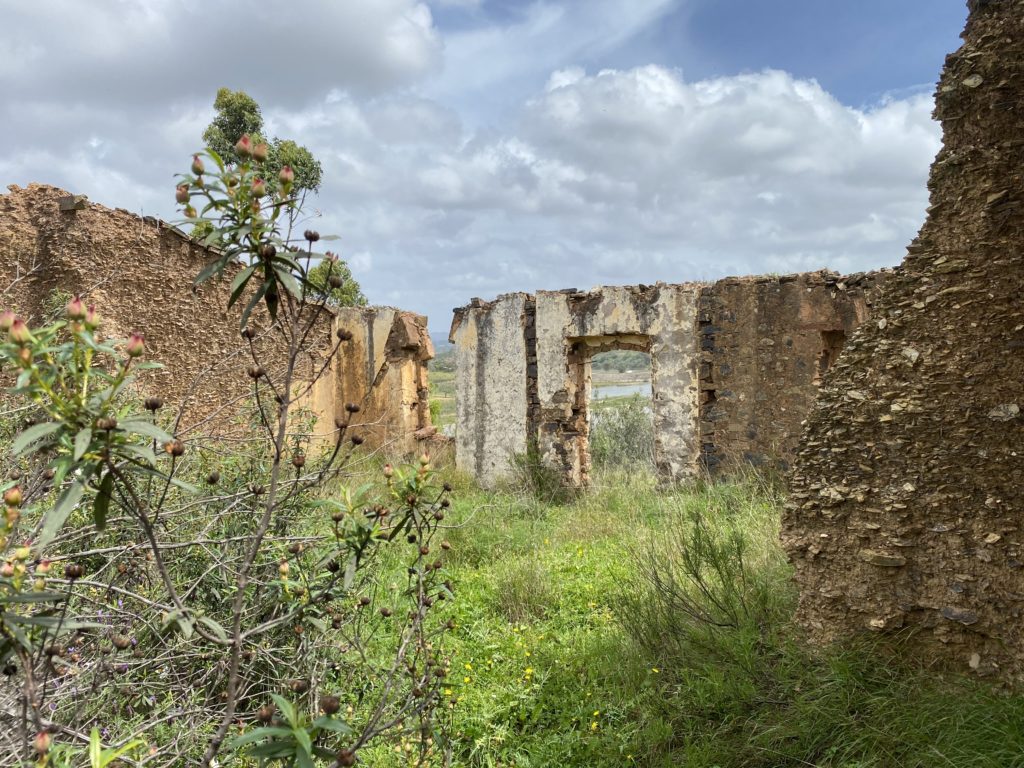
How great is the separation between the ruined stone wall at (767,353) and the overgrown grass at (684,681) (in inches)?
91.4

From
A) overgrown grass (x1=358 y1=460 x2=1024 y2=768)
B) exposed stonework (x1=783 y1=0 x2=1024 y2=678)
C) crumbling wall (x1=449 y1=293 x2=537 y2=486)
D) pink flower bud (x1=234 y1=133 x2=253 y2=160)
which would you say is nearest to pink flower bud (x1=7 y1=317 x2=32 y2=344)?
pink flower bud (x1=234 y1=133 x2=253 y2=160)

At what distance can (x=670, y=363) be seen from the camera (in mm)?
8508

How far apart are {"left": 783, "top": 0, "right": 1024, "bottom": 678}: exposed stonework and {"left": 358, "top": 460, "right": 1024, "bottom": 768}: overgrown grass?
26 centimetres

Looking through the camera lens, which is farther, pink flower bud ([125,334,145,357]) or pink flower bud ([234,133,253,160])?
pink flower bud ([234,133,253,160])

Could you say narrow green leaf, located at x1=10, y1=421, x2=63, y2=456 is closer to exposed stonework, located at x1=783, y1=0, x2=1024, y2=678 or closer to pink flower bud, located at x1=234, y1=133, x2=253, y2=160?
pink flower bud, located at x1=234, y1=133, x2=253, y2=160

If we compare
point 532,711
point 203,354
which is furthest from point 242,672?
point 203,354

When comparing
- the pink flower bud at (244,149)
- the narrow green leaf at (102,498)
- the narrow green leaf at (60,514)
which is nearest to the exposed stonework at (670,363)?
the pink flower bud at (244,149)

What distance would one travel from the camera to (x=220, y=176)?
1731 millimetres

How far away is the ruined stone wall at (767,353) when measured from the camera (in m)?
7.59

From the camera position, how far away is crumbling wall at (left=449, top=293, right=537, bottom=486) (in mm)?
9398

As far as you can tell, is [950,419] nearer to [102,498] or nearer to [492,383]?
[102,498]

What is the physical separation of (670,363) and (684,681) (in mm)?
5291

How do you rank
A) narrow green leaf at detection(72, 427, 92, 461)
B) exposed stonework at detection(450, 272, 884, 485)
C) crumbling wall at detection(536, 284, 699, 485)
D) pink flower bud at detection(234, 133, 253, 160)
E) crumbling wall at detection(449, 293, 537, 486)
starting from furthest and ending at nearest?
1. crumbling wall at detection(449, 293, 537, 486)
2. crumbling wall at detection(536, 284, 699, 485)
3. exposed stonework at detection(450, 272, 884, 485)
4. pink flower bud at detection(234, 133, 253, 160)
5. narrow green leaf at detection(72, 427, 92, 461)

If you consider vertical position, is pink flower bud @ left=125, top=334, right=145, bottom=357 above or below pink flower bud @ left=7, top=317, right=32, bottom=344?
below
